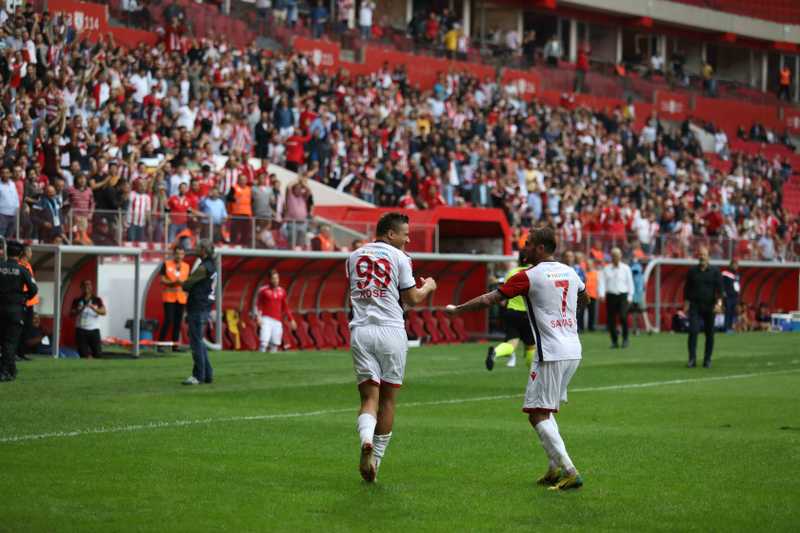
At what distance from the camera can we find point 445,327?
103 feet

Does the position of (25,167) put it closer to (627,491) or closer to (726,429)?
(726,429)

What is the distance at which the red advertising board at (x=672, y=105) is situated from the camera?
59.7 m

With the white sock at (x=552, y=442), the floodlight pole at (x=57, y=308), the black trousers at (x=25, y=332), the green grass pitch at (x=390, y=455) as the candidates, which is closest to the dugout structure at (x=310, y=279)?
the floodlight pole at (x=57, y=308)

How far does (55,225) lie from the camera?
23.6 m

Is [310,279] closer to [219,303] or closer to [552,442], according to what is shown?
[219,303]

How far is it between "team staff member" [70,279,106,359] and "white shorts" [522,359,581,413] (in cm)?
1443

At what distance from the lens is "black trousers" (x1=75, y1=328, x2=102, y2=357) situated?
23219 mm

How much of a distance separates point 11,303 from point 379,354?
363 inches

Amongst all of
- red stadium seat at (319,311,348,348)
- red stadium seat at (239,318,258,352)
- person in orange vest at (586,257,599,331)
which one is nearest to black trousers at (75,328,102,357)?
red stadium seat at (239,318,258,352)

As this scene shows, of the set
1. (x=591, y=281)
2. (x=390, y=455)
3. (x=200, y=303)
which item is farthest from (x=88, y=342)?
(x=591, y=281)

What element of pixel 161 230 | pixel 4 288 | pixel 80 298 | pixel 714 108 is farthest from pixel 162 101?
pixel 714 108

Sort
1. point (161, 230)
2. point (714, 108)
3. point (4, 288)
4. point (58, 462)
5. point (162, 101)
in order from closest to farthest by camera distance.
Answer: point (58, 462)
point (4, 288)
point (161, 230)
point (162, 101)
point (714, 108)

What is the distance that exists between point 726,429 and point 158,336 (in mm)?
14512

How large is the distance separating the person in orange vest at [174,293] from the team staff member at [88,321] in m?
1.92
